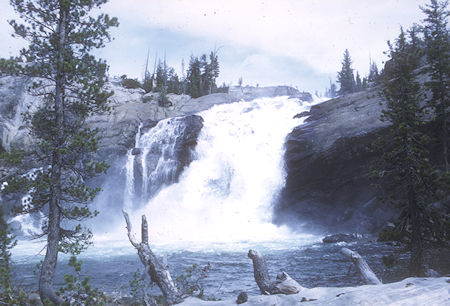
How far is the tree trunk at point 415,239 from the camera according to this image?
359 inches

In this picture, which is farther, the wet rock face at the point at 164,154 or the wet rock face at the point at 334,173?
the wet rock face at the point at 164,154

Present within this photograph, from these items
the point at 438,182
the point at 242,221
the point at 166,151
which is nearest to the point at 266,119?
the point at 166,151

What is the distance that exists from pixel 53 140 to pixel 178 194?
75.3 feet

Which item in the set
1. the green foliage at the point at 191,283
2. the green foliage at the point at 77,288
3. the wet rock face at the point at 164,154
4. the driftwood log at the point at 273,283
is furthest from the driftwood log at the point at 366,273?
the wet rock face at the point at 164,154

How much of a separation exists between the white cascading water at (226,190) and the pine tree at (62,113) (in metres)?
15.8

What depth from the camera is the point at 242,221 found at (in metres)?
28.0

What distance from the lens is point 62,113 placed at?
9.04 metres

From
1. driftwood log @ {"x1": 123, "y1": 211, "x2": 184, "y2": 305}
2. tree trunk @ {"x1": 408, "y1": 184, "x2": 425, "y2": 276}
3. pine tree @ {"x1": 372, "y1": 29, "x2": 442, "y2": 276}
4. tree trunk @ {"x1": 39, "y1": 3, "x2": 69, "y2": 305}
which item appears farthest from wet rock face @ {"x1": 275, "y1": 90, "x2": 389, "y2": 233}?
tree trunk @ {"x1": 39, "y1": 3, "x2": 69, "y2": 305}

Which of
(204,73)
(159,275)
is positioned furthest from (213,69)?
(159,275)

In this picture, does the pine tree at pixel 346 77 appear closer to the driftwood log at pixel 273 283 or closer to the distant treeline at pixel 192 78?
the distant treeline at pixel 192 78

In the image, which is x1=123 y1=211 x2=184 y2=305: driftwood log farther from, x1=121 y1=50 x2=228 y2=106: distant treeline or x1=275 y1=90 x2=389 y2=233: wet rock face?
x1=121 y1=50 x2=228 y2=106: distant treeline

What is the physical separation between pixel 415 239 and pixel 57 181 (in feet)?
32.9

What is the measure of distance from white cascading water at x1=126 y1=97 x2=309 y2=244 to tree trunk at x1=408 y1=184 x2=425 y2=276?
1501cm

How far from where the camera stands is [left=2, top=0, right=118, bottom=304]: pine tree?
845 centimetres
